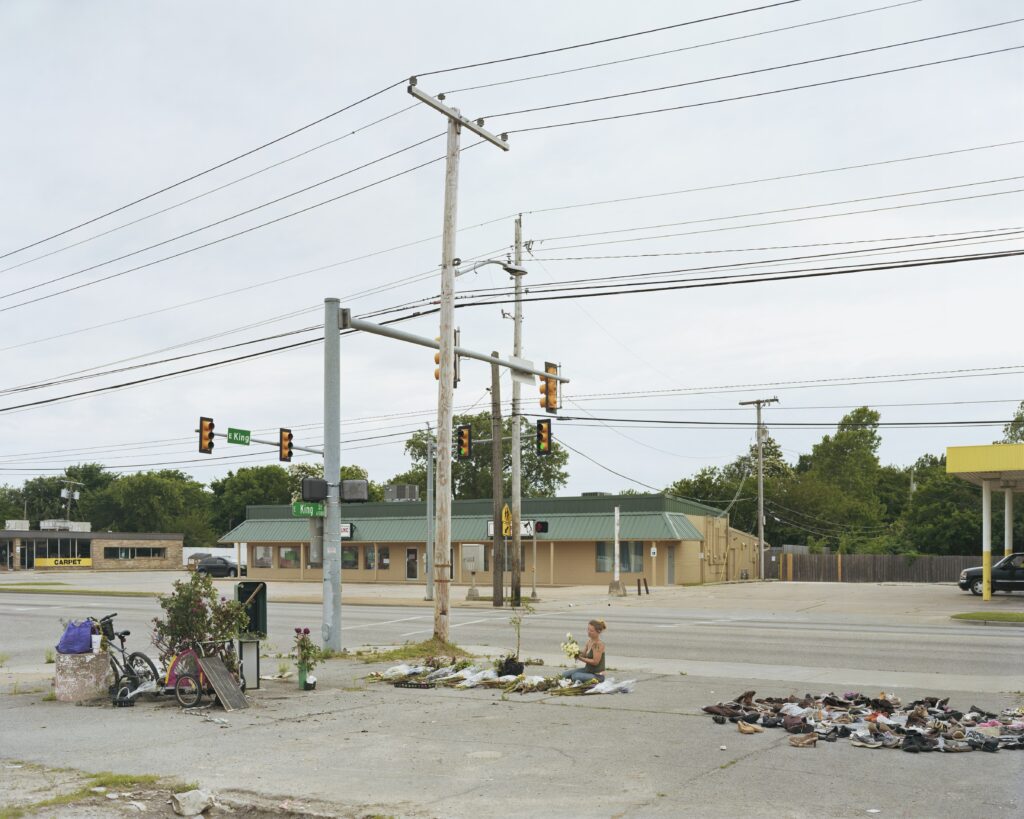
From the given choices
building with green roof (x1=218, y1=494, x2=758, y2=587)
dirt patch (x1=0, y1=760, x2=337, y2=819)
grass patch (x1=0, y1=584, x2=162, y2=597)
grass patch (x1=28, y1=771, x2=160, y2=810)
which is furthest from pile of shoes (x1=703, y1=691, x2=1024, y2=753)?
building with green roof (x1=218, y1=494, x2=758, y2=587)

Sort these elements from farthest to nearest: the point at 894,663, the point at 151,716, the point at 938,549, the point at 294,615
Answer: the point at 938,549, the point at 294,615, the point at 894,663, the point at 151,716

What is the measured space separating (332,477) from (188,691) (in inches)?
248

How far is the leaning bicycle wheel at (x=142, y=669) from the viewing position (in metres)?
13.1

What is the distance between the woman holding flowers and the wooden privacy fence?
52891mm

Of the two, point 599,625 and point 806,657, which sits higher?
point 599,625

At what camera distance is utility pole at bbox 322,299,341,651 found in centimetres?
1823

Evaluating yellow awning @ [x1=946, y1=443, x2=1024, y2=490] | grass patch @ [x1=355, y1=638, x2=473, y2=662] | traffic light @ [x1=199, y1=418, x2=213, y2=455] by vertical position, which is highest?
traffic light @ [x1=199, y1=418, x2=213, y2=455]

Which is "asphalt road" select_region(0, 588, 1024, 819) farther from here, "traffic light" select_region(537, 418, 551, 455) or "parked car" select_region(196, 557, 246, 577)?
"parked car" select_region(196, 557, 246, 577)

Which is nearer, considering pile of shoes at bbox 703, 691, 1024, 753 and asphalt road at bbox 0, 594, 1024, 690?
pile of shoes at bbox 703, 691, 1024, 753

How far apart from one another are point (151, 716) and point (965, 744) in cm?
847

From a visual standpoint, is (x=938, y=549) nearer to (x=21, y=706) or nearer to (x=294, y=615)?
(x=294, y=615)

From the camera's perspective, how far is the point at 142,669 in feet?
43.9

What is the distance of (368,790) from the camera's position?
26.5 ft

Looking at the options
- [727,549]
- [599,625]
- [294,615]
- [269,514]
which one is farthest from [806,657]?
[269,514]
